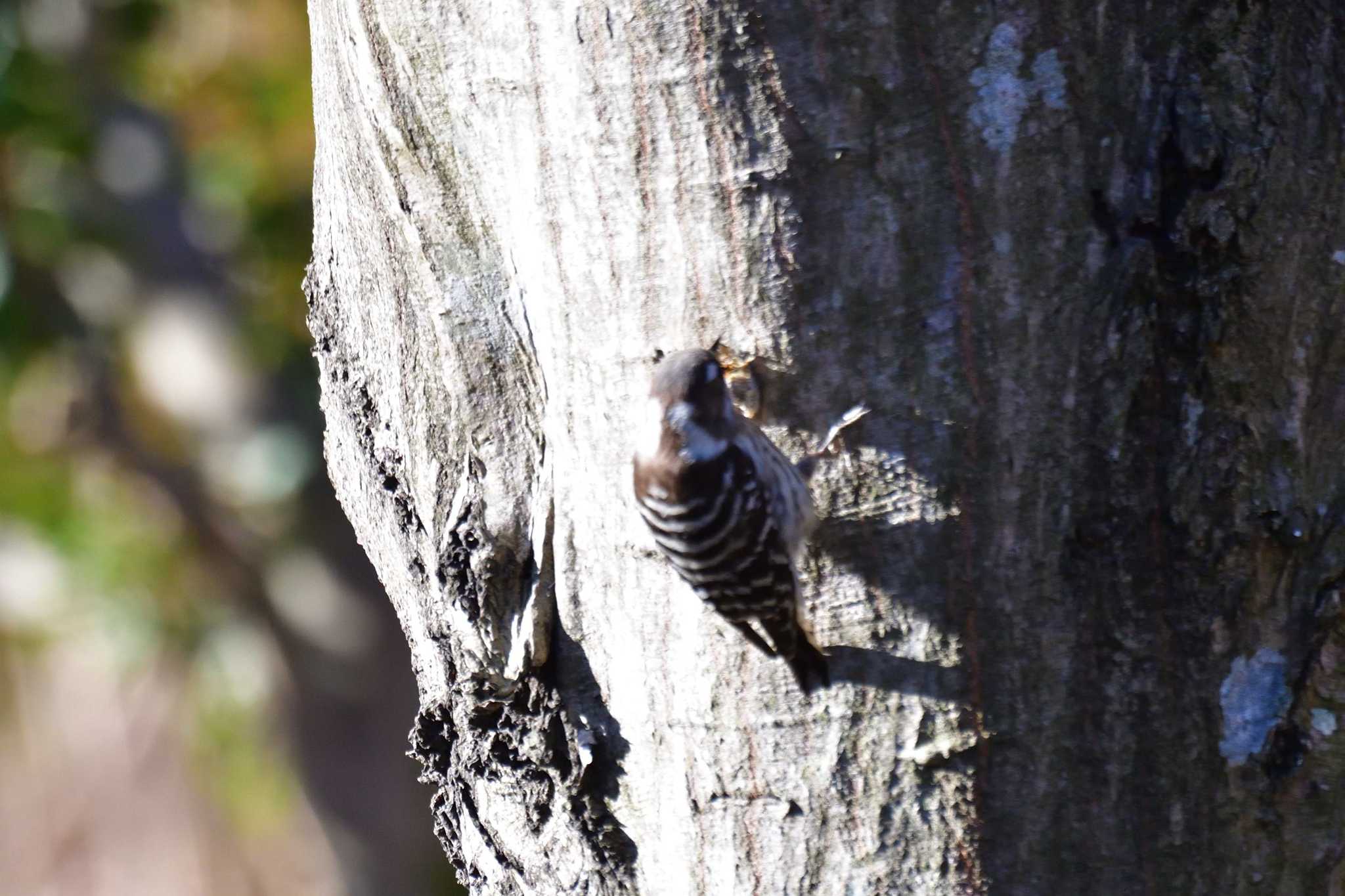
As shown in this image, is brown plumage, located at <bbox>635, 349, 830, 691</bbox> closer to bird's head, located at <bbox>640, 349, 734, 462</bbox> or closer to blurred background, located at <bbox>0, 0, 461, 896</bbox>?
bird's head, located at <bbox>640, 349, 734, 462</bbox>

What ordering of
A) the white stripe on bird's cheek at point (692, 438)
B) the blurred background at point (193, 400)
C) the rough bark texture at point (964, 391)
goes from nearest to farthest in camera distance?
the rough bark texture at point (964, 391), the white stripe on bird's cheek at point (692, 438), the blurred background at point (193, 400)

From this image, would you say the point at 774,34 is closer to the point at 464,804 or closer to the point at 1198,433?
the point at 1198,433

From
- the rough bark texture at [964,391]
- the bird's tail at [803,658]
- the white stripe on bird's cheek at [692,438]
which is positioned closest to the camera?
the rough bark texture at [964,391]

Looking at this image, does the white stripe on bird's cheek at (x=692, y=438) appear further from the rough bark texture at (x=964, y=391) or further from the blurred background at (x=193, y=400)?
the blurred background at (x=193, y=400)

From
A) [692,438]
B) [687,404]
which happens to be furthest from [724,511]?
[687,404]

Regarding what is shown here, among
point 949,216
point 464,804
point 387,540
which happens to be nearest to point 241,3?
point 387,540

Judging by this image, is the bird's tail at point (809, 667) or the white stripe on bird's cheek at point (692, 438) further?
the white stripe on bird's cheek at point (692, 438)

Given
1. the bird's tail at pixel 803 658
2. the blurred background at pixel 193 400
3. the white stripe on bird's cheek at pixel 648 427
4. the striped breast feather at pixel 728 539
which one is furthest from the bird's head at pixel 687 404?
the blurred background at pixel 193 400
